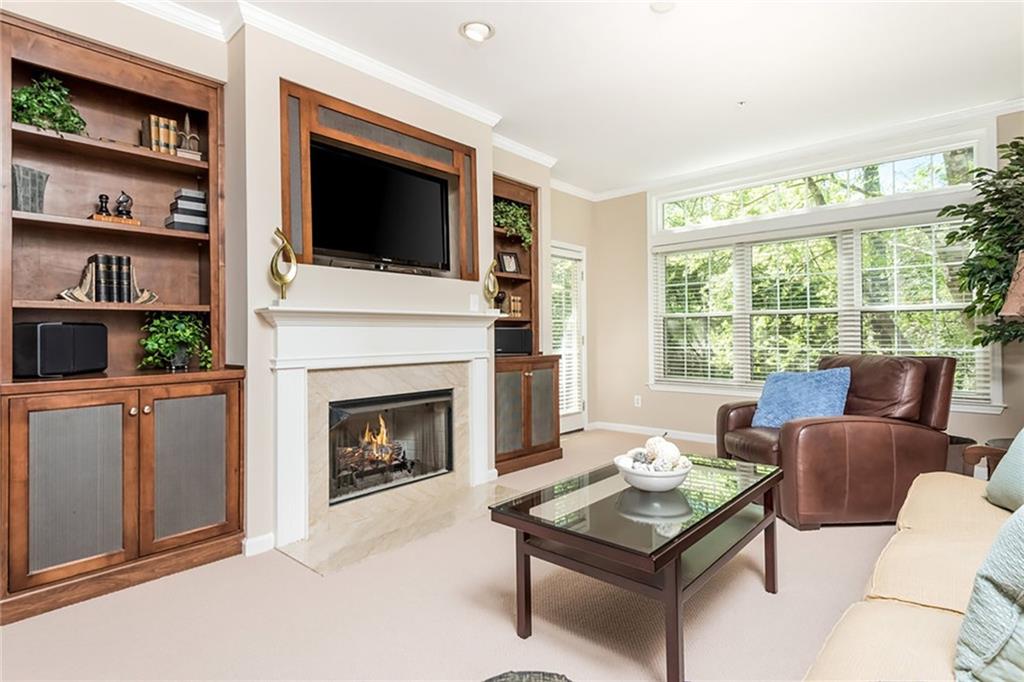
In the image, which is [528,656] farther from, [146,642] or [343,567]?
[146,642]

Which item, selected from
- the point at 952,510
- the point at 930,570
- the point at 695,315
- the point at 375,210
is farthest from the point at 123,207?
the point at 695,315

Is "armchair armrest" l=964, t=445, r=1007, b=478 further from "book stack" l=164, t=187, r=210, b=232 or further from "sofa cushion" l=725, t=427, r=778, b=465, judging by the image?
"book stack" l=164, t=187, r=210, b=232

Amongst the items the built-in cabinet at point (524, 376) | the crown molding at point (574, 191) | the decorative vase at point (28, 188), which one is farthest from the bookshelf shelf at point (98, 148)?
the crown molding at point (574, 191)

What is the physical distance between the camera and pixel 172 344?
8.80 ft

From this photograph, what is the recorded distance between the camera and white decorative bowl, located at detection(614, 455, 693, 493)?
189cm

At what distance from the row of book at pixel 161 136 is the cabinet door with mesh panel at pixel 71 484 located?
125 cm

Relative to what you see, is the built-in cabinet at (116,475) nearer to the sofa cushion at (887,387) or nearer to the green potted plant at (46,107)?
the green potted plant at (46,107)

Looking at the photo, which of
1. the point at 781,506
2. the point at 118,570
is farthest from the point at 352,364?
the point at 781,506

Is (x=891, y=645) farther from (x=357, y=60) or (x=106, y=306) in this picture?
(x=357, y=60)

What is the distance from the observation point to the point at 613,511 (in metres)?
1.84

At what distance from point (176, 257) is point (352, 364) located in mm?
1089

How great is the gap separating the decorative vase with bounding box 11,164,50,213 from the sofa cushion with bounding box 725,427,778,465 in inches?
149

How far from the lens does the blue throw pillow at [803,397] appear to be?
3289 millimetres

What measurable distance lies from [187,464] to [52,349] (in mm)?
725
